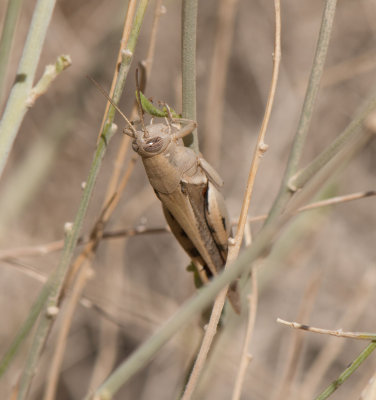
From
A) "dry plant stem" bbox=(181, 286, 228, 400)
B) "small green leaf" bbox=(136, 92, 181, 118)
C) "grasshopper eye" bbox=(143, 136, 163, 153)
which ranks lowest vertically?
"dry plant stem" bbox=(181, 286, 228, 400)

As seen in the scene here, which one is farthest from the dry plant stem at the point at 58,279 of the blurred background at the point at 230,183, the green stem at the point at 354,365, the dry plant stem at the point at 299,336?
the blurred background at the point at 230,183

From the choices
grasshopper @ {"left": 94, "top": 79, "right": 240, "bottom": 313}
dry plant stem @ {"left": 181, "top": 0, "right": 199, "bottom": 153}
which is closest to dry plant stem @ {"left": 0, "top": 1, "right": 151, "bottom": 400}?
dry plant stem @ {"left": 181, "top": 0, "right": 199, "bottom": 153}

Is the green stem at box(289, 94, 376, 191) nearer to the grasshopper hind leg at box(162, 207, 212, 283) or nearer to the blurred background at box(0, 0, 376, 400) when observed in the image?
the grasshopper hind leg at box(162, 207, 212, 283)

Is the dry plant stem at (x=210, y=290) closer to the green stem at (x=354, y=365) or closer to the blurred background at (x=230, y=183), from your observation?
the green stem at (x=354, y=365)

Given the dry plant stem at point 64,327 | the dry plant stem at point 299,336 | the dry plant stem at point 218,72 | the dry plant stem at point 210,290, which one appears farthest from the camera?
the dry plant stem at point 218,72

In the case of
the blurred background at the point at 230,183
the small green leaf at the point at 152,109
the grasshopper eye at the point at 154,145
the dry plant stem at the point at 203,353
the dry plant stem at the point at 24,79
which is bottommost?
the blurred background at the point at 230,183

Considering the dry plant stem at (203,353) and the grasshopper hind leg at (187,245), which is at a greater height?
the dry plant stem at (203,353)

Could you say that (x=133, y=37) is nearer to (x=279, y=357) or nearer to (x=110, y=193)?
(x=110, y=193)
